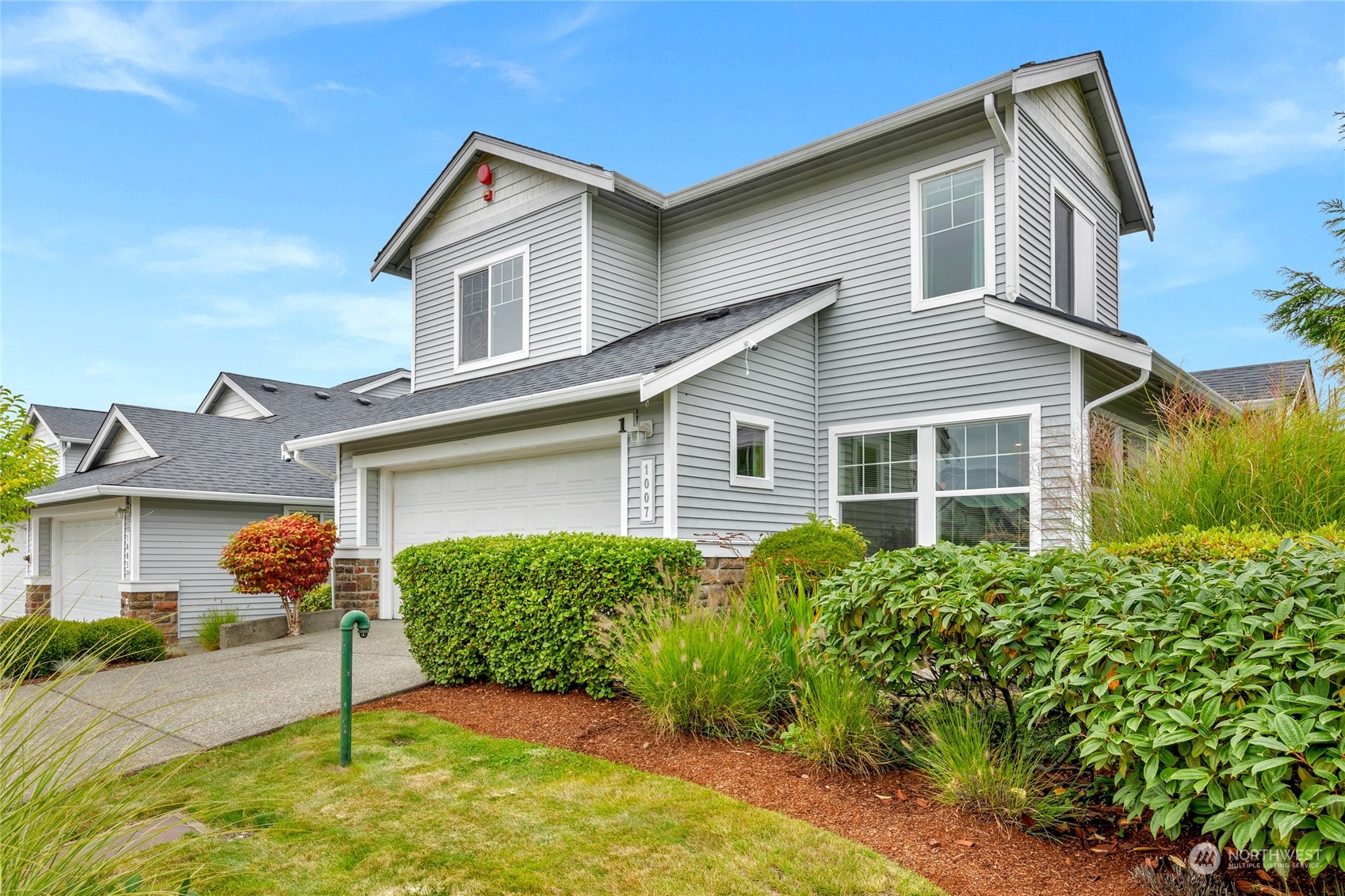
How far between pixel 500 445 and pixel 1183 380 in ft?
25.8

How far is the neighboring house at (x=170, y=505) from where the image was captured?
48.7ft

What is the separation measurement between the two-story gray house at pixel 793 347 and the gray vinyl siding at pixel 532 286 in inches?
1.8

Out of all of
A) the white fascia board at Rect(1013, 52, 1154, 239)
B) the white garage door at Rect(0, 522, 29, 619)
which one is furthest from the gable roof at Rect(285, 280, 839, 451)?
the white garage door at Rect(0, 522, 29, 619)

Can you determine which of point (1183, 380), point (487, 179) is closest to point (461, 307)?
point (487, 179)

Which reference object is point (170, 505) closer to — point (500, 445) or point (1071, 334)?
point (500, 445)

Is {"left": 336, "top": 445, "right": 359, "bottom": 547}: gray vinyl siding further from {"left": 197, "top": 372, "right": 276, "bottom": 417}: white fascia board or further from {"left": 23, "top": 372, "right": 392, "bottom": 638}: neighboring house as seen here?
{"left": 197, "top": 372, "right": 276, "bottom": 417}: white fascia board

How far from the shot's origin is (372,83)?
1367 cm

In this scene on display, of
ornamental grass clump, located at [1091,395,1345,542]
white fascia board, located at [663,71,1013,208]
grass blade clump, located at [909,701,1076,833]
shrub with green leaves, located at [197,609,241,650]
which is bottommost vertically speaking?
shrub with green leaves, located at [197,609,241,650]

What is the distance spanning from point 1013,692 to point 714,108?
1391 cm

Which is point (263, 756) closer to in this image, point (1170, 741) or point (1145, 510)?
point (1170, 741)

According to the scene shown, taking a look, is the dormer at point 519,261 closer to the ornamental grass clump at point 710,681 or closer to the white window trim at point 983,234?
the white window trim at point 983,234

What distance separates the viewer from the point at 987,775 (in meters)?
3.79

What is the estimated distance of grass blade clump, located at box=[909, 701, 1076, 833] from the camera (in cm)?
371

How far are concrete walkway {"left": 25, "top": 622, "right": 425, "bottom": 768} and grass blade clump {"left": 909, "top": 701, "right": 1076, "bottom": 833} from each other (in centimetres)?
401
